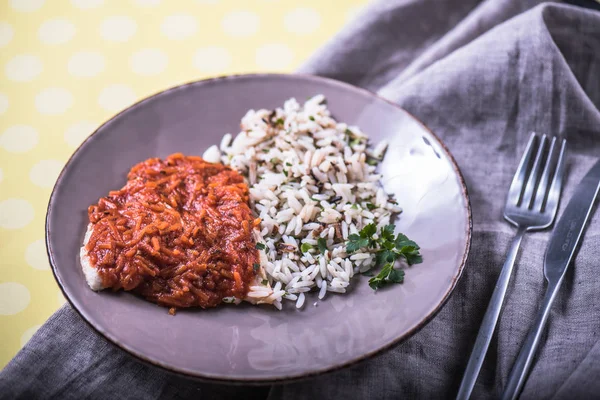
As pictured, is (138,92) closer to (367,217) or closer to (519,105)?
(367,217)

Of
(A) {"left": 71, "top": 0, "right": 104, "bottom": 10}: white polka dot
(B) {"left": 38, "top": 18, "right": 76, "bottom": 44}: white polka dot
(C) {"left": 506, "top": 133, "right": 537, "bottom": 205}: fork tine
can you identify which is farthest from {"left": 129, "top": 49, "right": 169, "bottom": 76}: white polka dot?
(C) {"left": 506, "top": 133, "right": 537, "bottom": 205}: fork tine

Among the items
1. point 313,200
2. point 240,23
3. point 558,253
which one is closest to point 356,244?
point 313,200

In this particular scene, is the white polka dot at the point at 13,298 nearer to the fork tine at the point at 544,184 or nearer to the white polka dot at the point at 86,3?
the white polka dot at the point at 86,3

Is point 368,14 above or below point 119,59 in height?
above

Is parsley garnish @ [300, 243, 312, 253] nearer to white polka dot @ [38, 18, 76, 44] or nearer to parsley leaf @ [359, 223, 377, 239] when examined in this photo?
parsley leaf @ [359, 223, 377, 239]

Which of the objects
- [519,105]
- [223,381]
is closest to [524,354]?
[223,381]

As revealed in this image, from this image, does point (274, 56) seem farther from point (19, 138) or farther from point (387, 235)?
point (387, 235)
